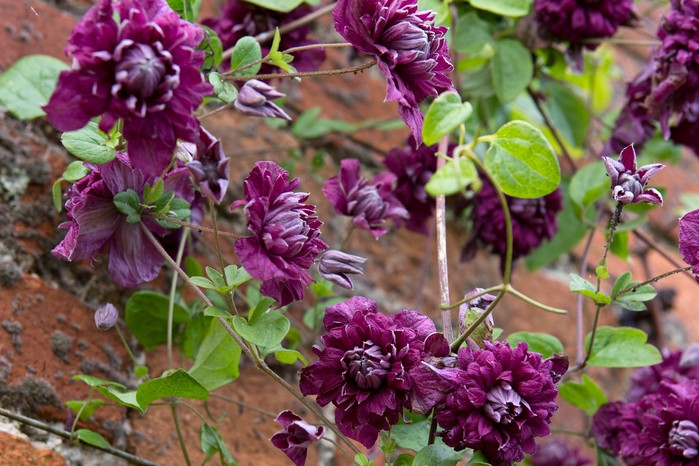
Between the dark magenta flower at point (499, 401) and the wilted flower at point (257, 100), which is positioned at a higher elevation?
the wilted flower at point (257, 100)

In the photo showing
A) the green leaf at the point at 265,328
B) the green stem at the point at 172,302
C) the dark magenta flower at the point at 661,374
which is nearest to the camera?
the green leaf at the point at 265,328

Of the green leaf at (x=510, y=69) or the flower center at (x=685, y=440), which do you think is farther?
the green leaf at (x=510, y=69)

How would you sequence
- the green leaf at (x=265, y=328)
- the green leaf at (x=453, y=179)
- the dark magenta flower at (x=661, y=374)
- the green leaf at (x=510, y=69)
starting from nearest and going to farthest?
the green leaf at (x=453, y=179) → the green leaf at (x=265, y=328) → the dark magenta flower at (x=661, y=374) → the green leaf at (x=510, y=69)

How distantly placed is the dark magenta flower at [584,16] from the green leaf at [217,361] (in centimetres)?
46

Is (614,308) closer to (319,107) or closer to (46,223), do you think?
(319,107)

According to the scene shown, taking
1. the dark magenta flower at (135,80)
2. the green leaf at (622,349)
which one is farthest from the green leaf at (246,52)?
the green leaf at (622,349)

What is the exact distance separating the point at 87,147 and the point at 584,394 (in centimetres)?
47

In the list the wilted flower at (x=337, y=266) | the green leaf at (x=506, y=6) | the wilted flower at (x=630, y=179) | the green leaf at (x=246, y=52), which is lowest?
the wilted flower at (x=337, y=266)

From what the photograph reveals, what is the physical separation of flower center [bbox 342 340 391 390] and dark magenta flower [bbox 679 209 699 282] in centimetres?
21

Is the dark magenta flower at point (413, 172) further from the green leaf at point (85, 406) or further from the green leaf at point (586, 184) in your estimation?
the green leaf at point (85, 406)

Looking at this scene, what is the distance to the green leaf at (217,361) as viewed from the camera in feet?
1.98

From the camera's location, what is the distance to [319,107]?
0.99m

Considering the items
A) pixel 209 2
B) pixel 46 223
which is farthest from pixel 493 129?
pixel 46 223

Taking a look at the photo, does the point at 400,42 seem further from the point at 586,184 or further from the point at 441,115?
the point at 586,184
